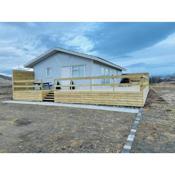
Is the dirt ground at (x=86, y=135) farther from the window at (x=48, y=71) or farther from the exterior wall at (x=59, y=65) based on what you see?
the window at (x=48, y=71)

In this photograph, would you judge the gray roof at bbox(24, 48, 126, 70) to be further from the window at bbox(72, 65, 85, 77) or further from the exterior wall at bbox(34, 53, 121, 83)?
the window at bbox(72, 65, 85, 77)

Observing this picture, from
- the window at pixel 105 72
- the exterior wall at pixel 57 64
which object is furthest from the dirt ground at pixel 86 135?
the window at pixel 105 72

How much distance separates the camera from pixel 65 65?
12.7 m

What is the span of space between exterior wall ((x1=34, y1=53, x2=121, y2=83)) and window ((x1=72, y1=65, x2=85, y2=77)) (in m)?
0.24

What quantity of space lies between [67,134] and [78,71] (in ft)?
26.1

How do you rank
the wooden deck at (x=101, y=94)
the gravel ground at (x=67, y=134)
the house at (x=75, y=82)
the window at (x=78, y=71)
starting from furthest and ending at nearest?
the window at (x=78, y=71)
the house at (x=75, y=82)
the wooden deck at (x=101, y=94)
the gravel ground at (x=67, y=134)

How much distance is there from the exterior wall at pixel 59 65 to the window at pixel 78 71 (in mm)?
239

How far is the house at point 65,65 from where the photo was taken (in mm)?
11672

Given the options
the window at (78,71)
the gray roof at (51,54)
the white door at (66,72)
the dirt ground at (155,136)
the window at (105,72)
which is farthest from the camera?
the window at (105,72)

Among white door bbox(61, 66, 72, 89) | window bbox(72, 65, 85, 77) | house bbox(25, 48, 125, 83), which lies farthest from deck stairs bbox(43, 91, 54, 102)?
window bbox(72, 65, 85, 77)

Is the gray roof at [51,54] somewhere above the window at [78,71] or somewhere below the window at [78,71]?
above
